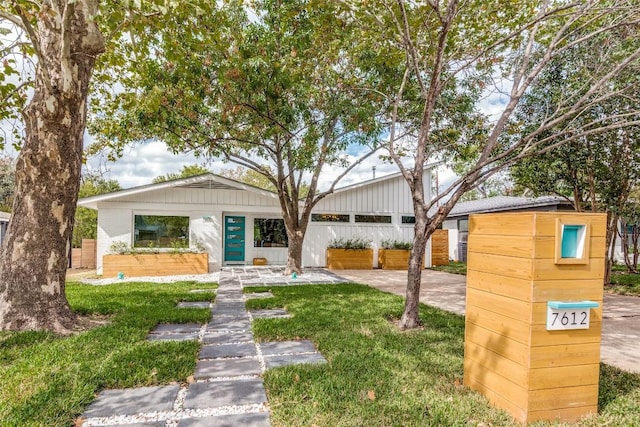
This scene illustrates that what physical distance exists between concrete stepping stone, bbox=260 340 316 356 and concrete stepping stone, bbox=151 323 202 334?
4.01 ft

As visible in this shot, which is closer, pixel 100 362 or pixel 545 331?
pixel 545 331

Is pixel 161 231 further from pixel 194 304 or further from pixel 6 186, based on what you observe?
pixel 6 186

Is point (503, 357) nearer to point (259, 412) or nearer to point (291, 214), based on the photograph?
point (259, 412)

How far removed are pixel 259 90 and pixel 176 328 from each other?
4.88m

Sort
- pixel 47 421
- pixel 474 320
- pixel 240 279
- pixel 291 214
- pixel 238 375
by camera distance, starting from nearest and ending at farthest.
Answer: pixel 47 421, pixel 474 320, pixel 238 375, pixel 240 279, pixel 291 214

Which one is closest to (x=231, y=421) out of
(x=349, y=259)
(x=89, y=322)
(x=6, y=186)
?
(x=89, y=322)

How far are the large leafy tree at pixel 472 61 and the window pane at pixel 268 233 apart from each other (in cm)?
698

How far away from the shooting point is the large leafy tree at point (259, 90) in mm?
7129

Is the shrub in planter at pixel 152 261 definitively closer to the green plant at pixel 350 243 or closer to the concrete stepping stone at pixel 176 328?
the green plant at pixel 350 243

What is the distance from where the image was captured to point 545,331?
2.51 metres

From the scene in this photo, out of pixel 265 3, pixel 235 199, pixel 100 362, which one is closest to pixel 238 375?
pixel 100 362

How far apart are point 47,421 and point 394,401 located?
2.42 meters

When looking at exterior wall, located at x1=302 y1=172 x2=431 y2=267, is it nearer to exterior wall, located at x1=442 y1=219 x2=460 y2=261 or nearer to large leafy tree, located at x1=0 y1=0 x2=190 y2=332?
exterior wall, located at x1=442 y1=219 x2=460 y2=261

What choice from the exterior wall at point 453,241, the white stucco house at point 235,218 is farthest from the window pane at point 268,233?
the exterior wall at point 453,241
